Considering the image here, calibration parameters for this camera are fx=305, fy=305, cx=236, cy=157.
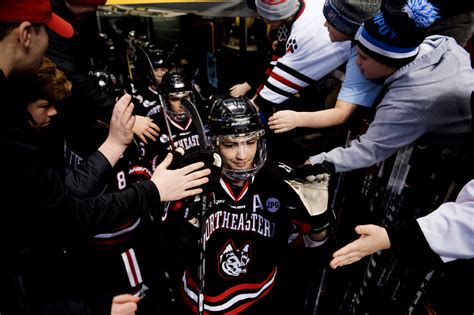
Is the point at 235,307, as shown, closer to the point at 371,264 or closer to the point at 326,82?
the point at 371,264

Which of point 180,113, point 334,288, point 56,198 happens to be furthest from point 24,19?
point 334,288

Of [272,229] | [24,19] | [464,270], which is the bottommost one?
[272,229]

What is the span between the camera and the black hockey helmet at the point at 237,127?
1.74 m

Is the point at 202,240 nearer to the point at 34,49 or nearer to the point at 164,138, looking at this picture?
the point at 34,49

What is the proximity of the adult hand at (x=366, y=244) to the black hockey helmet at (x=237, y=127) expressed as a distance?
0.67m

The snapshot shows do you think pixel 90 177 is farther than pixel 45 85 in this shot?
No

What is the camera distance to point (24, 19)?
114cm

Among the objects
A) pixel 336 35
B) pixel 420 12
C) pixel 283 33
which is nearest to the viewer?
pixel 420 12

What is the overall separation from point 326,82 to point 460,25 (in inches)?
36.6

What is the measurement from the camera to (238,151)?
5.82ft

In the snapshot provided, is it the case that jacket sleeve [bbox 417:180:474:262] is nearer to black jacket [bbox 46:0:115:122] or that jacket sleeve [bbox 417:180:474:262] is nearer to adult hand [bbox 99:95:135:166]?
adult hand [bbox 99:95:135:166]

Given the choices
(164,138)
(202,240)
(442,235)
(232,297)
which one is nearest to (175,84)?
(164,138)

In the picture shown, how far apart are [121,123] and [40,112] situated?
511mm

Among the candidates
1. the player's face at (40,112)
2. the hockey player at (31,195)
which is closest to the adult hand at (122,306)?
the hockey player at (31,195)
